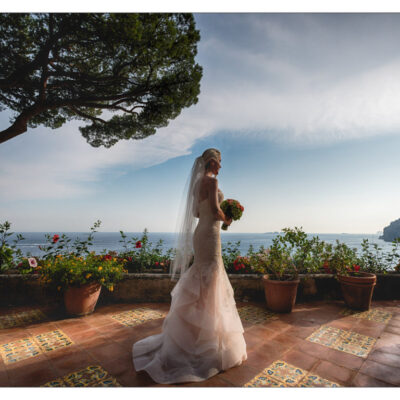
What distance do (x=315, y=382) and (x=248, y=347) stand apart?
2.84 feet

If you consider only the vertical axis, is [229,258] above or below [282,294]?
above

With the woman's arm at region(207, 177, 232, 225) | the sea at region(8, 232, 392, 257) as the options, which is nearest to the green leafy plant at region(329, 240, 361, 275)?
the sea at region(8, 232, 392, 257)

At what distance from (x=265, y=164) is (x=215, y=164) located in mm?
7525

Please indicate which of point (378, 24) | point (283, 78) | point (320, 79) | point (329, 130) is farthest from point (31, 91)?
point (329, 130)

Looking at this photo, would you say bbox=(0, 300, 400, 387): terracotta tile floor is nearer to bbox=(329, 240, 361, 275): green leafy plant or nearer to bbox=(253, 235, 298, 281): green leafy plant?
bbox=(253, 235, 298, 281): green leafy plant

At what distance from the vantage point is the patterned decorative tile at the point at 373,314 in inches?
151

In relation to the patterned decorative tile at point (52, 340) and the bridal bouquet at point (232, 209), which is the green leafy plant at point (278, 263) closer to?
the bridal bouquet at point (232, 209)

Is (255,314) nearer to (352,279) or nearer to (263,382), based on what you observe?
(263,382)

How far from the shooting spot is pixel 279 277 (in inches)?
176

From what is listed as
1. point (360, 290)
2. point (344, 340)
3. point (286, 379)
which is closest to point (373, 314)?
point (360, 290)

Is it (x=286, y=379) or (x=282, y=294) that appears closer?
(x=286, y=379)

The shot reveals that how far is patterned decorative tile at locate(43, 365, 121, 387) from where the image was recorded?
1968 mm

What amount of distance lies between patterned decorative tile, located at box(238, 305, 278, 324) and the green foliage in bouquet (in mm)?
2610

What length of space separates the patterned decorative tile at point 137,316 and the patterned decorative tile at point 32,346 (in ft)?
2.91
